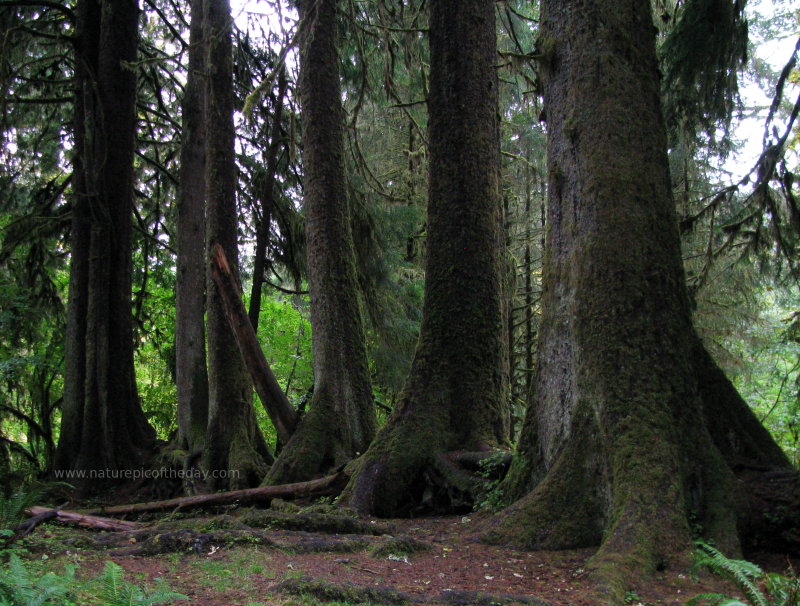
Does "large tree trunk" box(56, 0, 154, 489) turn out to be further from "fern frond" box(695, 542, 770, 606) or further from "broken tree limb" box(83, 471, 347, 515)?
"fern frond" box(695, 542, 770, 606)

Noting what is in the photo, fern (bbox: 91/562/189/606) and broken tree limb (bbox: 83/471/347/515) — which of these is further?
broken tree limb (bbox: 83/471/347/515)

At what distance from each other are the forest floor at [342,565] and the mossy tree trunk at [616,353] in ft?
1.00

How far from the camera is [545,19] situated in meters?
5.57

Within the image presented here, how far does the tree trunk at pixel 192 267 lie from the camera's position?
33.6ft

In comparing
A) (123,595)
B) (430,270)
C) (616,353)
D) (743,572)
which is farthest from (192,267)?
(743,572)

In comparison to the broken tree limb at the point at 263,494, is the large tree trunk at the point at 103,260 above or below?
above

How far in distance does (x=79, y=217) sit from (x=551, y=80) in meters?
9.20

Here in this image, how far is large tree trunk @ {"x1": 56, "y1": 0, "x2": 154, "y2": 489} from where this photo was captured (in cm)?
1051

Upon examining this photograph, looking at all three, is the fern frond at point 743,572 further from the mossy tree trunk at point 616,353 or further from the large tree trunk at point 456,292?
the large tree trunk at point 456,292

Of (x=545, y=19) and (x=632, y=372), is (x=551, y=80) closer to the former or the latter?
(x=545, y=19)

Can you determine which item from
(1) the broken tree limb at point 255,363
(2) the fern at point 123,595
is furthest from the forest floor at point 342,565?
(1) the broken tree limb at point 255,363

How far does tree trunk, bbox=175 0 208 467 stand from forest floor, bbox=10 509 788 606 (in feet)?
15.1

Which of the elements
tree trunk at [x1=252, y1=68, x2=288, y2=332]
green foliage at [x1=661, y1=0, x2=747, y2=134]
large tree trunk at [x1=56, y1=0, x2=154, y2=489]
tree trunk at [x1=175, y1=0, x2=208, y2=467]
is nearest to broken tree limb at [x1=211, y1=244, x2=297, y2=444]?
tree trunk at [x1=175, y1=0, x2=208, y2=467]

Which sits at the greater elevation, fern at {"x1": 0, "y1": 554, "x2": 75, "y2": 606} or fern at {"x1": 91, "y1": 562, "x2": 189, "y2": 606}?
fern at {"x1": 0, "y1": 554, "x2": 75, "y2": 606}
